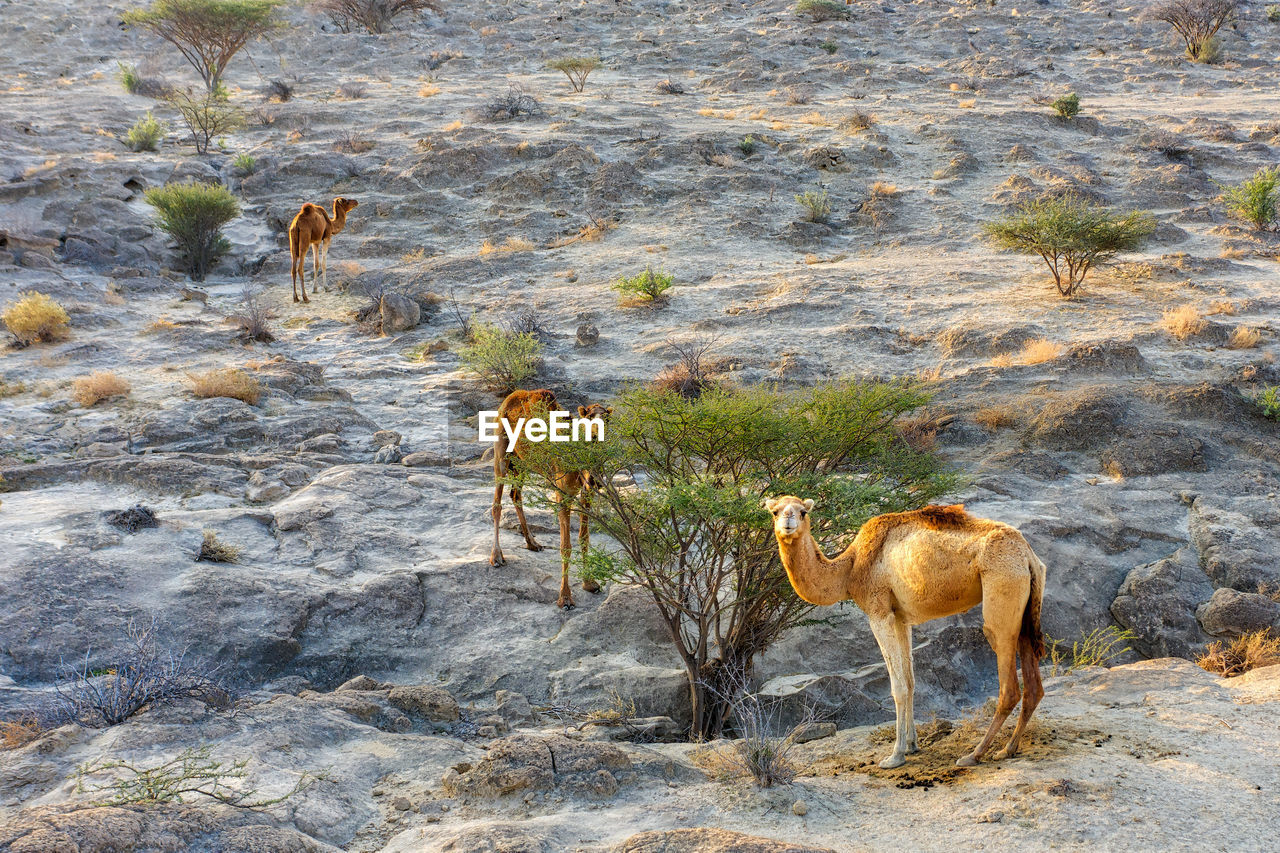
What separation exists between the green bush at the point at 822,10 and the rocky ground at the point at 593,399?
25.0 ft

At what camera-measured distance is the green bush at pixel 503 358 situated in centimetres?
1255

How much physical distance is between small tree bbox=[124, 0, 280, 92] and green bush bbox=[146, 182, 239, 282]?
12199 mm

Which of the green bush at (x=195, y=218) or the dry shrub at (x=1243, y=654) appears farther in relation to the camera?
the green bush at (x=195, y=218)

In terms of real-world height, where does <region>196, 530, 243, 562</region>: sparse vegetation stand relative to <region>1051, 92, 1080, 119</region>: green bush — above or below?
below

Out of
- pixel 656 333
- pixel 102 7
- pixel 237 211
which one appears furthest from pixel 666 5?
pixel 656 333

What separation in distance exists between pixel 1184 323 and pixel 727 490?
422 inches

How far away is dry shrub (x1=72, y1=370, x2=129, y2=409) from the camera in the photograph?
449 inches

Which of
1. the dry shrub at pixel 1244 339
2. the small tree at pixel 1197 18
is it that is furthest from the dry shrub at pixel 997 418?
the small tree at pixel 1197 18

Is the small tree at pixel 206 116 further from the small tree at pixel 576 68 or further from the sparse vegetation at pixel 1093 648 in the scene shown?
the sparse vegetation at pixel 1093 648

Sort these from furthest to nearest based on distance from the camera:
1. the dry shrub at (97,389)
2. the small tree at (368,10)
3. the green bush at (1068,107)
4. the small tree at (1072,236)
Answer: the small tree at (368,10) → the green bush at (1068,107) → the small tree at (1072,236) → the dry shrub at (97,389)

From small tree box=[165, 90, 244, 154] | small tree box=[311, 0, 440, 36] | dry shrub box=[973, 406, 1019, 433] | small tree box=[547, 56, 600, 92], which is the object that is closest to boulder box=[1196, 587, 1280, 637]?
dry shrub box=[973, 406, 1019, 433]

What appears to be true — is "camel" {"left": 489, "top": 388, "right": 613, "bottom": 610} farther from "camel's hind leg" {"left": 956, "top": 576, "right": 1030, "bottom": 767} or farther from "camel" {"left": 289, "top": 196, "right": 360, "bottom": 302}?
"camel" {"left": 289, "top": 196, "right": 360, "bottom": 302}

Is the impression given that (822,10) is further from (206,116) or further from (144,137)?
(144,137)

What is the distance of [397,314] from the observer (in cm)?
1517
